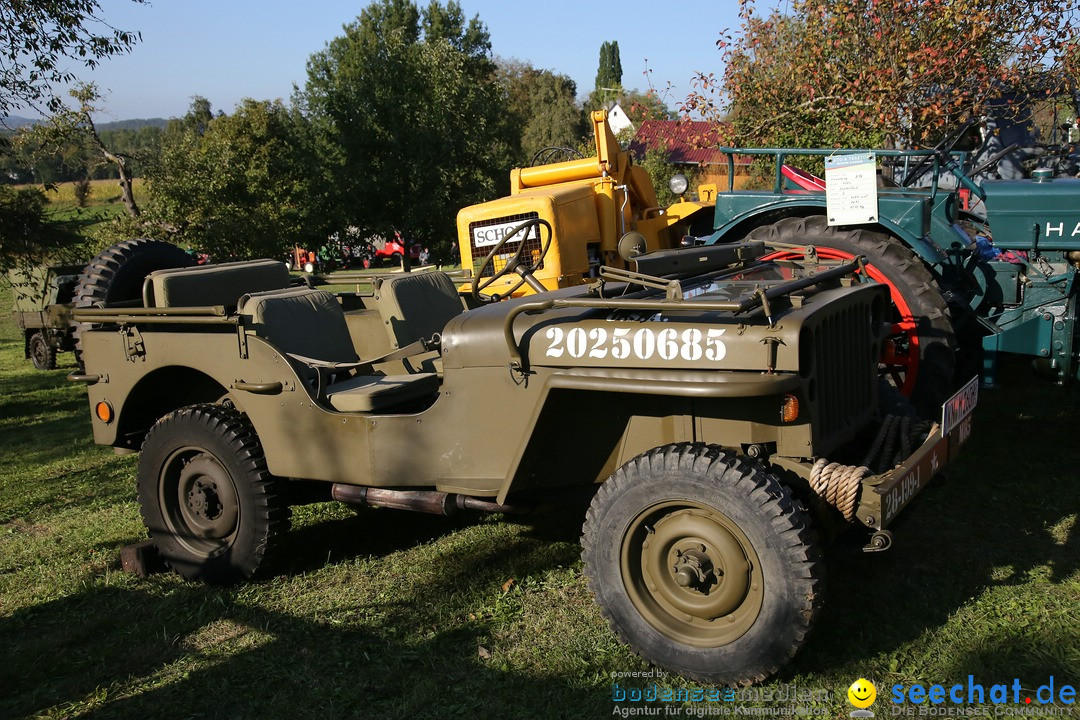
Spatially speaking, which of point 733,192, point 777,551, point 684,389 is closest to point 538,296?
point 684,389

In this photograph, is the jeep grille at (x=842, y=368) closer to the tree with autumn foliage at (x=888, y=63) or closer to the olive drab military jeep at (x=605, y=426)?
the olive drab military jeep at (x=605, y=426)

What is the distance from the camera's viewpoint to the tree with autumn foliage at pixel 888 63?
9.66 metres

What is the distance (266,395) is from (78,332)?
169 cm

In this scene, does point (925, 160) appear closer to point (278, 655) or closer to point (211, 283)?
point (211, 283)

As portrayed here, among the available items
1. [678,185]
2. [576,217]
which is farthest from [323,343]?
[678,185]

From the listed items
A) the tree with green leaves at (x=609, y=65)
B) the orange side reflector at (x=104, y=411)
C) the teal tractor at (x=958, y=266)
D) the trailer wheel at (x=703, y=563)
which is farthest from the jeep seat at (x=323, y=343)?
the tree with green leaves at (x=609, y=65)

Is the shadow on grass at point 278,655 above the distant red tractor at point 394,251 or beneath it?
beneath

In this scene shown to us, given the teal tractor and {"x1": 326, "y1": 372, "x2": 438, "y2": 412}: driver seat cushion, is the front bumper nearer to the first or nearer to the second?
the teal tractor

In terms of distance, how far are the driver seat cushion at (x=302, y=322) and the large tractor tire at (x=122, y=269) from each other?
4.70ft

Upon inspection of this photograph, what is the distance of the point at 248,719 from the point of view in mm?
3566

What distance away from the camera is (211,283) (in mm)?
5531

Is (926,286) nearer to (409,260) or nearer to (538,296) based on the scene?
(538,296)

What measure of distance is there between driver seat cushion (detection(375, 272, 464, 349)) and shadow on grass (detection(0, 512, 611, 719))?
1.35 meters

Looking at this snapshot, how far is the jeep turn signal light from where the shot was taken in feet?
11.3
